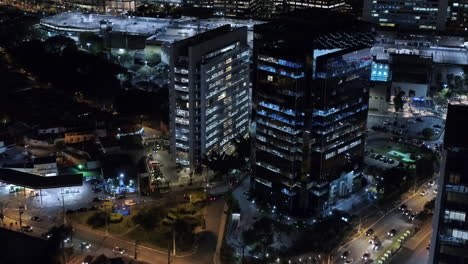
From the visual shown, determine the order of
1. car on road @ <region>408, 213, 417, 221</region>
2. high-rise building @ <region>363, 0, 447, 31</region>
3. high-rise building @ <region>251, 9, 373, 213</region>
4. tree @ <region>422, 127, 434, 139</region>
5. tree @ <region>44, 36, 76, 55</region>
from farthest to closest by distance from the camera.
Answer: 1. high-rise building @ <region>363, 0, 447, 31</region>
2. tree @ <region>44, 36, 76, 55</region>
3. tree @ <region>422, 127, 434, 139</region>
4. car on road @ <region>408, 213, 417, 221</region>
5. high-rise building @ <region>251, 9, 373, 213</region>

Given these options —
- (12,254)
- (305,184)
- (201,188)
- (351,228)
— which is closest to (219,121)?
(201,188)

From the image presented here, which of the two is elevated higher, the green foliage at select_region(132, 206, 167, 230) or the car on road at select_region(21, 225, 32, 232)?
the green foliage at select_region(132, 206, 167, 230)

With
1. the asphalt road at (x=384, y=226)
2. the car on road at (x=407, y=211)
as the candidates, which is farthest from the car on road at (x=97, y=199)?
the car on road at (x=407, y=211)

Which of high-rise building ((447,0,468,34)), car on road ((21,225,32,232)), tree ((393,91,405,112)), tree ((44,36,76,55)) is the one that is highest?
high-rise building ((447,0,468,34))

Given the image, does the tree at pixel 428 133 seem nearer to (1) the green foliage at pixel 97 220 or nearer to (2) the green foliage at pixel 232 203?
(2) the green foliage at pixel 232 203

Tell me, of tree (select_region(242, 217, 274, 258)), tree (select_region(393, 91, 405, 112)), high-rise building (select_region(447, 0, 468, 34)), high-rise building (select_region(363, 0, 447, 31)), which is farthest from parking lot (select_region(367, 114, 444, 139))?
high-rise building (select_region(447, 0, 468, 34))

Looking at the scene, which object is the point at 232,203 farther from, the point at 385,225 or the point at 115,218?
the point at 385,225

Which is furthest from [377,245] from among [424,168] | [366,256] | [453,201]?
[453,201]

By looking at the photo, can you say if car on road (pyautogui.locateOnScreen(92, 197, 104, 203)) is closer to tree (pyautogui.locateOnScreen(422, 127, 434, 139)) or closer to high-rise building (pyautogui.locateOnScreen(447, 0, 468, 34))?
tree (pyautogui.locateOnScreen(422, 127, 434, 139))
